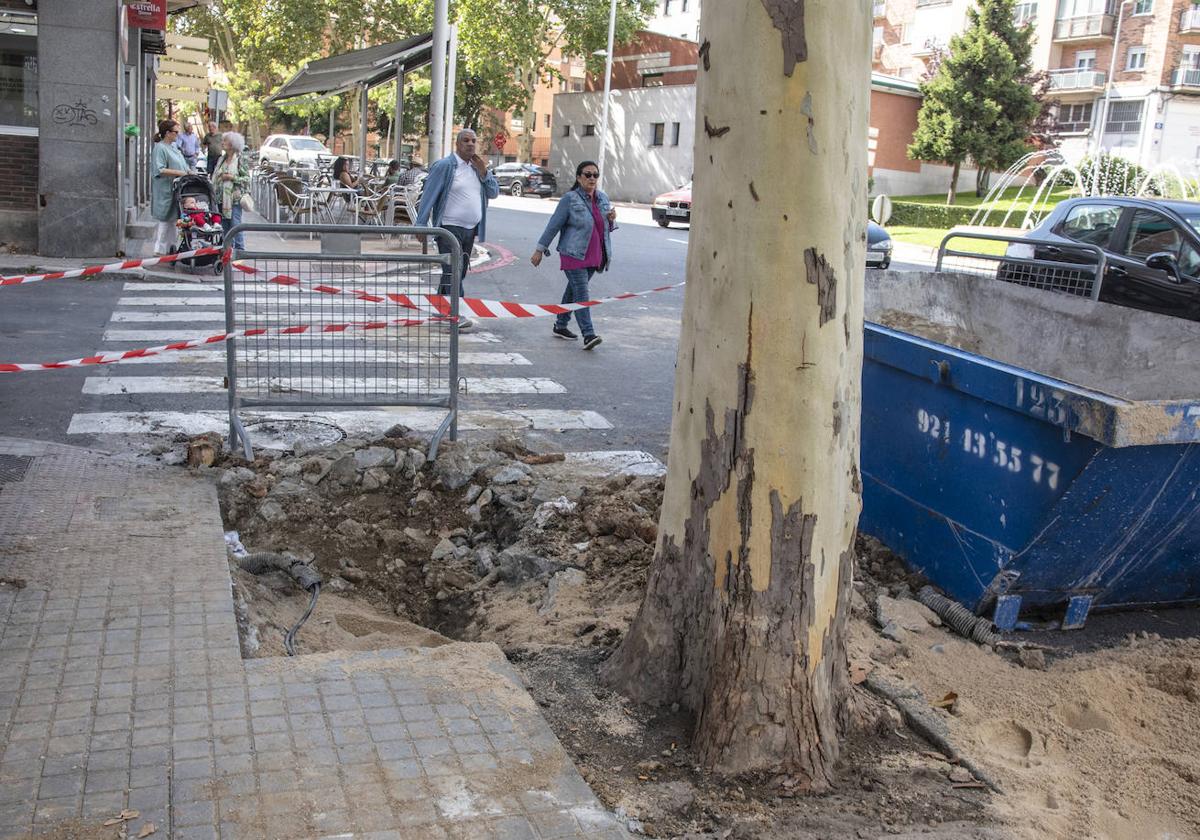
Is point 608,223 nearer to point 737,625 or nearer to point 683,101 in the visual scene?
point 737,625

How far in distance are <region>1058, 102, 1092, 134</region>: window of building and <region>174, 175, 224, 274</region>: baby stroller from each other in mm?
58978

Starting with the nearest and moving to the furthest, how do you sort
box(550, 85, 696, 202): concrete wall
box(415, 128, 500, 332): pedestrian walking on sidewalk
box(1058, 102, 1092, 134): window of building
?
box(415, 128, 500, 332): pedestrian walking on sidewalk → box(550, 85, 696, 202): concrete wall → box(1058, 102, 1092, 134): window of building

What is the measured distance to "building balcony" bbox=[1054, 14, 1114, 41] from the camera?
202 feet

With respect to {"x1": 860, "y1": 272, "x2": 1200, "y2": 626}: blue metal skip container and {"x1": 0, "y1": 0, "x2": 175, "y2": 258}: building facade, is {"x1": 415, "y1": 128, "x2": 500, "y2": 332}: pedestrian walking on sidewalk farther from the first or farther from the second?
{"x1": 860, "y1": 272, "x2": 1200, "y2": 626}: blue metal skip container

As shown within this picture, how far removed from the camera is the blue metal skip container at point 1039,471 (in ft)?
15.1

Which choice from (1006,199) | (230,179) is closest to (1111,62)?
(1006,199)

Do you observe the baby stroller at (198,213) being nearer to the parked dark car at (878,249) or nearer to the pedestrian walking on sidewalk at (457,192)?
the pedestrian walking on sidewalk at (457,192)

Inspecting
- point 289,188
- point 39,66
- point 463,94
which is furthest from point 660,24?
point 39,66

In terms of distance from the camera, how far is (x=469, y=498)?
660cm

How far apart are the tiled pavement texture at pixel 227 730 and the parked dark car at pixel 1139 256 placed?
8870mm

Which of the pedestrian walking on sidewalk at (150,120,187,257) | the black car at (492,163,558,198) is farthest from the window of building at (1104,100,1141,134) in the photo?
the pedestrian walking on sidewalk at (150,120,187,257)

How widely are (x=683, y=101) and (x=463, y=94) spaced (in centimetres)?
1637

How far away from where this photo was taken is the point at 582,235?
11672mm

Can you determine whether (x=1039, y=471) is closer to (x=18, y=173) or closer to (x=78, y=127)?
(x=78, y=127)
